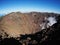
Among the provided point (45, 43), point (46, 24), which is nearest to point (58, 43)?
point (45, 43)

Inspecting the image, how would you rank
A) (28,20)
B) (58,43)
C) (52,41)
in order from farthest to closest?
1. (28,20)
2. (52,41)
3. (58,43)

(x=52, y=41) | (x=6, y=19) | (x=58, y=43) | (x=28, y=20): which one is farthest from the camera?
(x=28, y=20)

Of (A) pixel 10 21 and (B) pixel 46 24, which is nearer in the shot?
(A) pixel 10 21

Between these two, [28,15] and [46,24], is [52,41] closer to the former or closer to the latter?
[46,24]

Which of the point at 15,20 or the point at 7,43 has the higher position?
the point at 15,20

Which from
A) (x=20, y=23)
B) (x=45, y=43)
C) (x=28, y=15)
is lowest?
(x=45, y=43)

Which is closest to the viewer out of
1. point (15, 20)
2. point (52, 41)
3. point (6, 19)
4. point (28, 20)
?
point (52, 41)

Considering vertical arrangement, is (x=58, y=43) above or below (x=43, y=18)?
below

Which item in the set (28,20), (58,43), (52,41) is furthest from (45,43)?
(28,20)

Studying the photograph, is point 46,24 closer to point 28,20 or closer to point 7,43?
point 28,20
